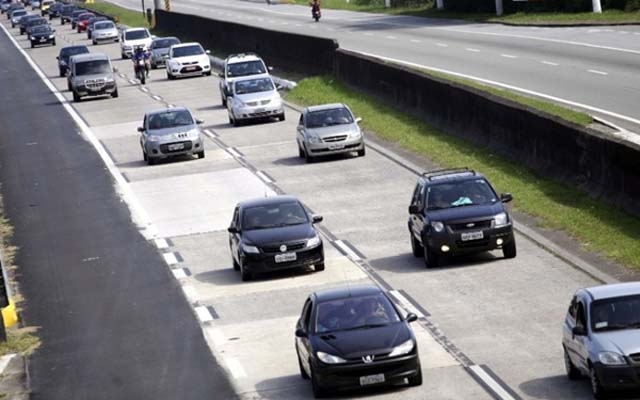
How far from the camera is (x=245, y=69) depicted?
194 ft

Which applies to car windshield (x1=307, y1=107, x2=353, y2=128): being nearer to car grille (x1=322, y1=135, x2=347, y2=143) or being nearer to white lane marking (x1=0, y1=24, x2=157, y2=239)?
car grille (x1=322, y1=135, x2=347, y2=143)

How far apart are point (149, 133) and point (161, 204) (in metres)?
8.05

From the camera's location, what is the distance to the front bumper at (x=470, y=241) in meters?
26.6

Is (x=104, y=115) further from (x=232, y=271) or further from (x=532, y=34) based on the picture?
(x=232, y=271)

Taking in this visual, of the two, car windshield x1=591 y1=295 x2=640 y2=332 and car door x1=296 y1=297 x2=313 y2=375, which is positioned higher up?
car windshield x1=591 y1=295 x2=640 y2=332

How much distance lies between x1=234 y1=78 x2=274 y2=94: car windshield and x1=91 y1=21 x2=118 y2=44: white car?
162ft

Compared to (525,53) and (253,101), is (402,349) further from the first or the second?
(525,53)

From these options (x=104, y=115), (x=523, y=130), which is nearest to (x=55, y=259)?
(x=523, y=130)

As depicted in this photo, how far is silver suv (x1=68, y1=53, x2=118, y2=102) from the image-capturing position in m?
64.9

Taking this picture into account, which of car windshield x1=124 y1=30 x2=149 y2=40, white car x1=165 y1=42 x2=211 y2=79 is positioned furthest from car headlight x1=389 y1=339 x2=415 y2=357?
car windshield x1=124 y1=30 x2=149 y2=40

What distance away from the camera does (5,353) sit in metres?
23.8

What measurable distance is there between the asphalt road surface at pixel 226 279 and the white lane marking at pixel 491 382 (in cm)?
3

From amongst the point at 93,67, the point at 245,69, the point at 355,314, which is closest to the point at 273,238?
the point at 355,314

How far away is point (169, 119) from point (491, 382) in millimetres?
28080
